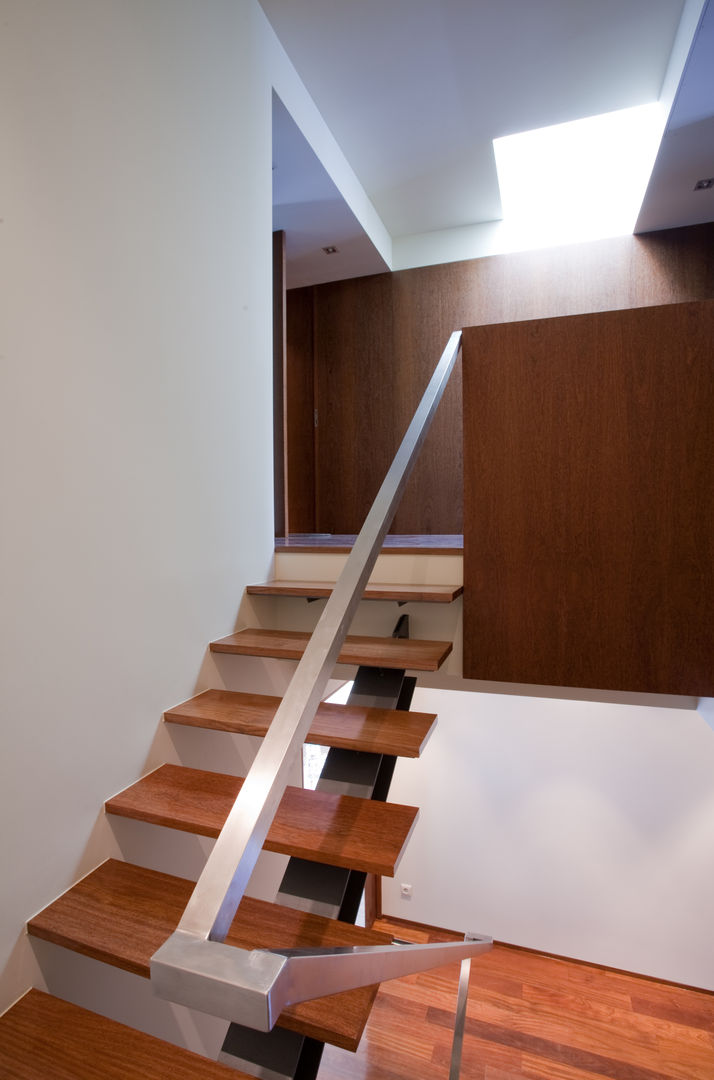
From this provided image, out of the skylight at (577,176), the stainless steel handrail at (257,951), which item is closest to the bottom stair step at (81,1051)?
the stainless steel handrail at (257,951)

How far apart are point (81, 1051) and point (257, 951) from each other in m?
0.87

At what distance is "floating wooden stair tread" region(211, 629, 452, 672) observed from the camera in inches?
67.6

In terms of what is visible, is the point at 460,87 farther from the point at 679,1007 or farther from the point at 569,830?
the point at 679,1007

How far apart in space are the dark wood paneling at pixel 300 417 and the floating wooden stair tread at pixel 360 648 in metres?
2.66

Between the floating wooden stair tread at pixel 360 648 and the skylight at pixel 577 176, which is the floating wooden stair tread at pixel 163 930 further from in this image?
the skylight at pixel 577 176

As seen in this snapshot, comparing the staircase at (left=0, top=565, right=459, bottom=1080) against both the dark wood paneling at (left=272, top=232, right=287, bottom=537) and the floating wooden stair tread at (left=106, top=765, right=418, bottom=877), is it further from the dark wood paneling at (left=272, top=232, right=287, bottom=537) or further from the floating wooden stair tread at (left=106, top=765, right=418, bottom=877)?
the dark wood paneling at (left=272, top=232, right=287, bottom=537)

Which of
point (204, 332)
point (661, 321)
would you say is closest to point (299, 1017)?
point (204, 332)

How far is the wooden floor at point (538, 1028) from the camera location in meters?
3.57

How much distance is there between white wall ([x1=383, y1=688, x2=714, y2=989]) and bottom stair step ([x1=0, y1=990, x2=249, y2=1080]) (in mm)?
3672

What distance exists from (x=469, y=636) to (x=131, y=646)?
111cm

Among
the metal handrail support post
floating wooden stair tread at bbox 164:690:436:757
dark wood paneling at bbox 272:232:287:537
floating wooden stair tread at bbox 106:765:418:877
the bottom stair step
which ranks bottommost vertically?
the bottom stair step

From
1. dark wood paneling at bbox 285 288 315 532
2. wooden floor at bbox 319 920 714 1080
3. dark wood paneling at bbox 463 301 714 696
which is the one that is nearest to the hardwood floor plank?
wooden floor at bbox 319 920 714 1080

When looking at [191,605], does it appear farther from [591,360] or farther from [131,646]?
[591,360]

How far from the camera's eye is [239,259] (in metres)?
2.18
